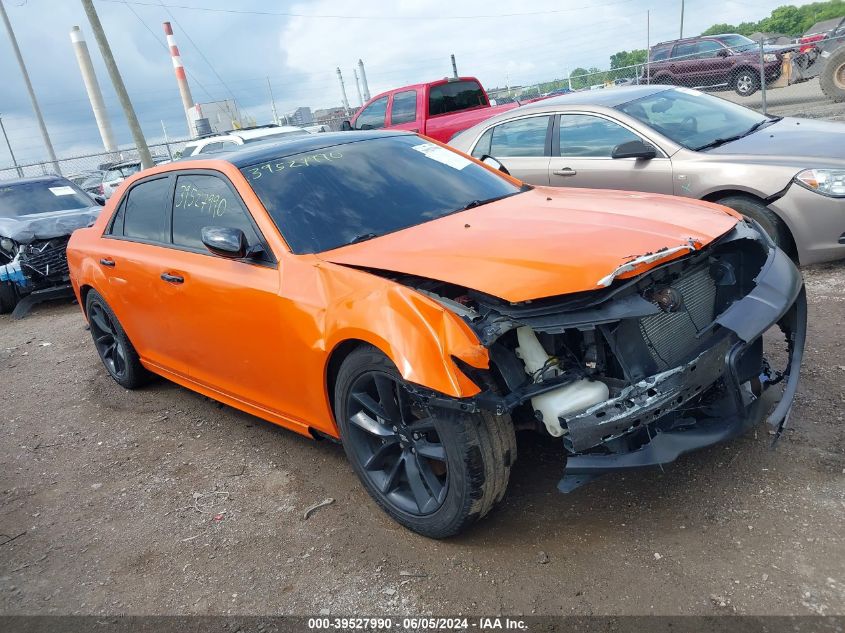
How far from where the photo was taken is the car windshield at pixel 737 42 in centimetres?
1697

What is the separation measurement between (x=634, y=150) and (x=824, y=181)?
1402 mm

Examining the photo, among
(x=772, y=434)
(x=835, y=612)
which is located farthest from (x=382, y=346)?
(x=772, y=434)

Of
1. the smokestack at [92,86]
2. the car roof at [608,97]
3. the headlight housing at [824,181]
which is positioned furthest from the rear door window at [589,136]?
the smokestack at [92,86]

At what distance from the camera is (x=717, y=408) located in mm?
2691

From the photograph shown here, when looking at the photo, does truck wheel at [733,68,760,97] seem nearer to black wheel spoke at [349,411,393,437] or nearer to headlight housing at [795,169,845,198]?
headlight housing at [795,169,845,198]

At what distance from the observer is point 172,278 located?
12.6ft

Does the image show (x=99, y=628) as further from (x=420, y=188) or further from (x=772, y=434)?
(x=772, y=434)

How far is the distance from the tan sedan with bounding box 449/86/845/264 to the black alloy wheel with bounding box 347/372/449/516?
3.69 m

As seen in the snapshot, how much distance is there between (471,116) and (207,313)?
29.6 ft

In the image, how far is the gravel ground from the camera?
2467 mm

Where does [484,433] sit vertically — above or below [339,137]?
below

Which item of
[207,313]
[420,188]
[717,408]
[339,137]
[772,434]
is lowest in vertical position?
[772,434]

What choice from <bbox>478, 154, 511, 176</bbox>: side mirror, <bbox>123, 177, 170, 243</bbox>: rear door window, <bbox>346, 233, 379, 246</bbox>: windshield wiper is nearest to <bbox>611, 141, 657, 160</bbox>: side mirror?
<bbox>478, 154, 511, 176</bbox>: side mirror

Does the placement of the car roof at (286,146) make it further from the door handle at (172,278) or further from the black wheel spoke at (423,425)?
the black wheel spoke at (423,425)
